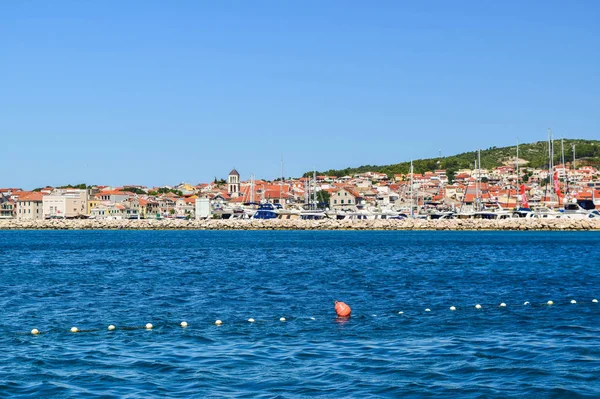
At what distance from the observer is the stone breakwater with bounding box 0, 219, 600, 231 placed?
297ft

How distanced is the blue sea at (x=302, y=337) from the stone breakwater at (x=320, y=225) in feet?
206

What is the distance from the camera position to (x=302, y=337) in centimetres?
1582

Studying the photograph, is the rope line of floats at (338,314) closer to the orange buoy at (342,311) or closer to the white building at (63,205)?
the orange buoy at (342,311)

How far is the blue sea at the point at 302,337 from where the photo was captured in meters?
12.0

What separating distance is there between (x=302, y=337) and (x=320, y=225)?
287 feet

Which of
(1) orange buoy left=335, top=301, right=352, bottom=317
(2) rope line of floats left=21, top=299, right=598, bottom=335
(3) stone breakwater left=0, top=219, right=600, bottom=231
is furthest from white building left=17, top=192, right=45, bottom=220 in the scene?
(1) orange buoy left=335, top=301, right=352, bottom=317

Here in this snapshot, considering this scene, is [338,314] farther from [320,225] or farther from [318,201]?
[318,201]

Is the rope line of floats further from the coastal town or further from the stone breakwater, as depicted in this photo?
the coastal town

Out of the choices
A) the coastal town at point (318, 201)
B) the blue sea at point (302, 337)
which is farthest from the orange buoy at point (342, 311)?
the coastal town at point (318, 201)

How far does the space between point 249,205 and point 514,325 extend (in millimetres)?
116827

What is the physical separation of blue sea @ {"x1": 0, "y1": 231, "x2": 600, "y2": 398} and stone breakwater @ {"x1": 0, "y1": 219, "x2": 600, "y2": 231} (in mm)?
62933

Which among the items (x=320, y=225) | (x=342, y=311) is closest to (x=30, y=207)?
(x=320, y=225)

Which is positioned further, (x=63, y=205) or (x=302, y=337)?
(x=63, y=205)

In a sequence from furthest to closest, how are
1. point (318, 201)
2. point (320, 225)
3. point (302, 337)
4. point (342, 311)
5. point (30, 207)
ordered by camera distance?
point (30, 207), point (318, 201), point (320, 225), point (342, 311), point (302, 337)
